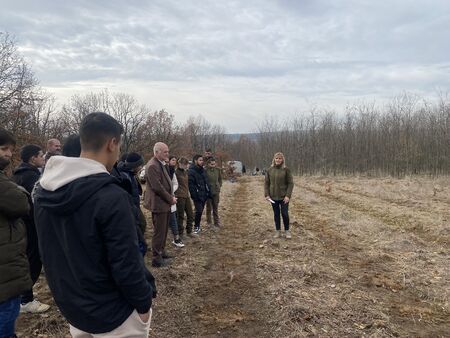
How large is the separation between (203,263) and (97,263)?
5.10 m

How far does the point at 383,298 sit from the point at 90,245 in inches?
178

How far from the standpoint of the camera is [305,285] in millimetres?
5508

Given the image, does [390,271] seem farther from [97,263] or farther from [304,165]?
[304,165]

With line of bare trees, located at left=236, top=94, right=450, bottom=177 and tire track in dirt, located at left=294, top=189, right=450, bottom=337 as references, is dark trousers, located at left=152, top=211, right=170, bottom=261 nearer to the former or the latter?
tire track in dirt, located at left=294, top=189, right=450, bottom=337

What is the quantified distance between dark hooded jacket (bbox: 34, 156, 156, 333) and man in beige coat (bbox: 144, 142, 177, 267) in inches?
169

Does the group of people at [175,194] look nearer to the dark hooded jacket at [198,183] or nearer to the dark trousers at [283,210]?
the dark hooded jacket at [198,183]

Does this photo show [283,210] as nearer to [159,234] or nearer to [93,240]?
[159,234]

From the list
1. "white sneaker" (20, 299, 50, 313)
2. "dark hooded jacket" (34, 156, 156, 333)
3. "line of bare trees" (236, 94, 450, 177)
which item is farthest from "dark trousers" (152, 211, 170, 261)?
"line of bare trees" (236, 94, 450, 177)

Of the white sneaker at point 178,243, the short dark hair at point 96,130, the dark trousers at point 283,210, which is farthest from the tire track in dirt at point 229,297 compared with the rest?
the short dark hair at point 96,130

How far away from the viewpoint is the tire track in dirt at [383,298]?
4.28 metres

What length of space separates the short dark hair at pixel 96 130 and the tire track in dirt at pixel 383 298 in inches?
142

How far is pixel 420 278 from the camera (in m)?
5.89

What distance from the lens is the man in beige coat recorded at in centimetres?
632

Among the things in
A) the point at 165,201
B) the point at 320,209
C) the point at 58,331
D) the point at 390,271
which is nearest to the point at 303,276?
the point at 390,271
